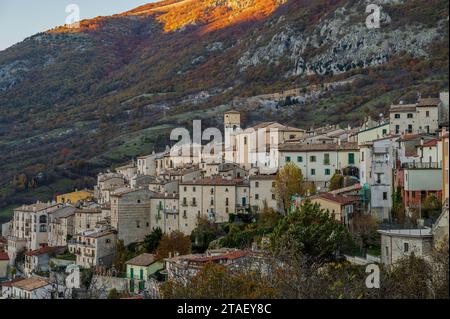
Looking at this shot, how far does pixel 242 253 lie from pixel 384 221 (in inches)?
280

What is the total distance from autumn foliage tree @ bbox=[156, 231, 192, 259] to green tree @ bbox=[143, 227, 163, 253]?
5.04 ft

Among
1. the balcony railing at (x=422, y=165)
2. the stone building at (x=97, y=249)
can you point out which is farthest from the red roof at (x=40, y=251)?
the balcony railing at (x=422, y=165)

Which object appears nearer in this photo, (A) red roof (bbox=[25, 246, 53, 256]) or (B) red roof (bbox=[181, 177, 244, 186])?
(B) red roof (bbox=[181, 177, 244, 186])

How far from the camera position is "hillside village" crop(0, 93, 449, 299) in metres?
40.7

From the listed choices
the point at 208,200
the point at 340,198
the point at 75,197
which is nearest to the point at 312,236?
the point at 340,198

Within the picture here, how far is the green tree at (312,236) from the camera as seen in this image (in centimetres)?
3609

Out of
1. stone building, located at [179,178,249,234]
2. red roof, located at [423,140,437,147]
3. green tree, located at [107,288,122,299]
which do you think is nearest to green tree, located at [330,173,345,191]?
stone building, located at [179,178,249,234]

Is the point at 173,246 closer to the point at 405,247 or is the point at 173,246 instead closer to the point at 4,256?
the point at 405,247

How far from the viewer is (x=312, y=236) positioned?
36.7 m

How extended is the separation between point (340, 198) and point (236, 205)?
10304 mm

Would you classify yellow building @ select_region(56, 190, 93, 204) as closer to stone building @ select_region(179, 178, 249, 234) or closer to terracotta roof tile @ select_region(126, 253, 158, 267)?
stone building @ select_region(179, 178, 249, 234)

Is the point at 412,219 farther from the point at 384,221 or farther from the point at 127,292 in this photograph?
the point at 127,292

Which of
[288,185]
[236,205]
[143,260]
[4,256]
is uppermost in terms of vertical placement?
[288,185]
